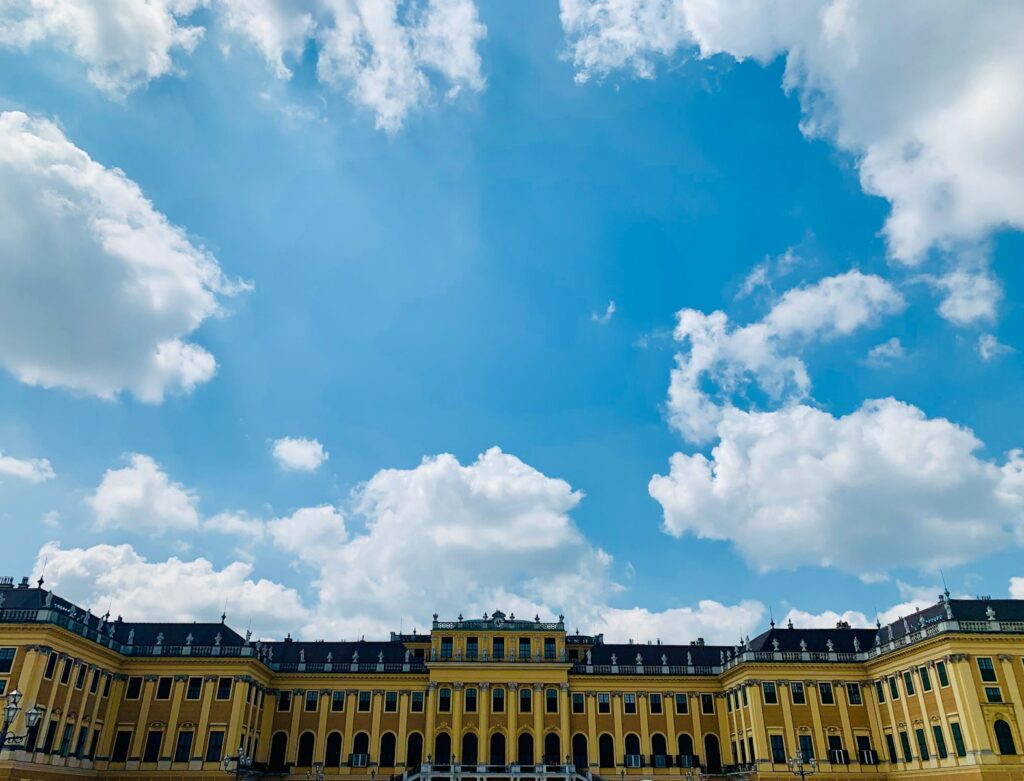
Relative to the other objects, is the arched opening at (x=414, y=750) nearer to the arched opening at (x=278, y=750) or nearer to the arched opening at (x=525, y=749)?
the arched opening at (x=525, y=749)

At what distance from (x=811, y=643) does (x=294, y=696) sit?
5122cm

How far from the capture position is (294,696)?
74.6 m

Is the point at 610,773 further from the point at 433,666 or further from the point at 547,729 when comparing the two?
the point at 433,666

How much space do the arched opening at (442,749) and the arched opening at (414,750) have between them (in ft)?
5.32

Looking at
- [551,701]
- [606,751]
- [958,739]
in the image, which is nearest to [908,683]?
[958,739]

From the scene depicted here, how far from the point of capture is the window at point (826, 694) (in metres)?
66.8

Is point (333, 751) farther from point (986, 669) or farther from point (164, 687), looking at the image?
point (986, 669)

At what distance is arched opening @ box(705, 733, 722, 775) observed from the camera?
72188mm

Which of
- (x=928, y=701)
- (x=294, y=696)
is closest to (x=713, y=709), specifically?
(x=928, y=701)

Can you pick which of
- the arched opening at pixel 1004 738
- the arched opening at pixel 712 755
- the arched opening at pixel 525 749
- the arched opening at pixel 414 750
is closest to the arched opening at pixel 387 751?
the arched opening at pixel 414 750

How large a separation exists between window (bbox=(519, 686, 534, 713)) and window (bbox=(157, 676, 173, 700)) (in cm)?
3240

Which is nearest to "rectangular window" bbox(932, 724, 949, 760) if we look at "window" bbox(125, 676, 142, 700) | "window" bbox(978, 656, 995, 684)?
"window" bbox(978, 656, 995, 684)

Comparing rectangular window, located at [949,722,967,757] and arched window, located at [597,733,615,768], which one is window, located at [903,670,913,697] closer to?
rectangular window, located at [949,722,967,757]

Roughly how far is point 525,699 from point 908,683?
34.2 meters
